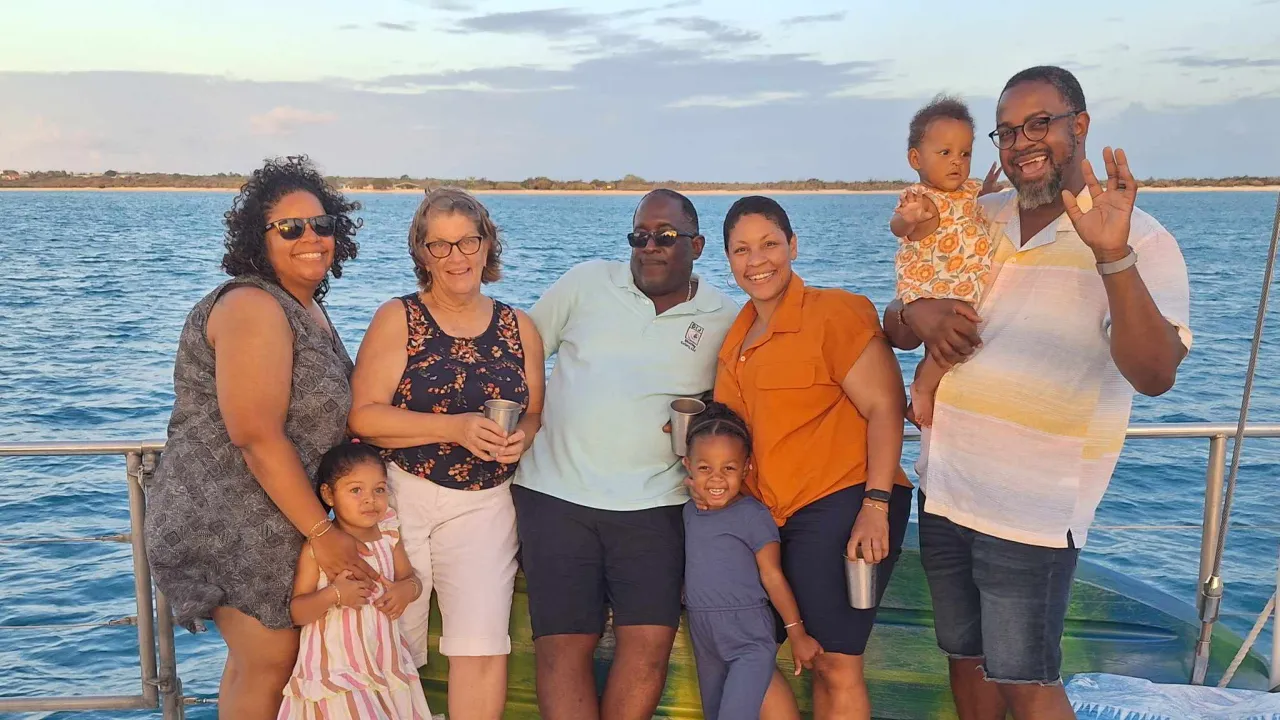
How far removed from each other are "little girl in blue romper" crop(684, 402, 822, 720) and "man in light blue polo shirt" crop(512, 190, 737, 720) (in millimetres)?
163

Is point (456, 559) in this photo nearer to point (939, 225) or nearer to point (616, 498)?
point (616, 498)

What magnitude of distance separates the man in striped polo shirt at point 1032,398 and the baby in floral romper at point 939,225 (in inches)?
2.3

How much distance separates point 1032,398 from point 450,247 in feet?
6.08

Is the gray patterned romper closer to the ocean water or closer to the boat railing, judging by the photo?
the boat railing

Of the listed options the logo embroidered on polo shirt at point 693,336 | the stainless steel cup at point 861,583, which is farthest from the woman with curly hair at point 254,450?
the stainless steel cup at point 861,583

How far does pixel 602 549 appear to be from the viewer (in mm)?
3363

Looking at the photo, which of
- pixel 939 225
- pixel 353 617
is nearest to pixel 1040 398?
pixel 939 225

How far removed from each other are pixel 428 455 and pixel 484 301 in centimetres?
58

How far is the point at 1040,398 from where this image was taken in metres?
2.70

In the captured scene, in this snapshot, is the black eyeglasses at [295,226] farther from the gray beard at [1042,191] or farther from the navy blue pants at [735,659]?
the gray beard at [1042,191]

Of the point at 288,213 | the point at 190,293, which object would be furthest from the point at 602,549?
the point at 190,293

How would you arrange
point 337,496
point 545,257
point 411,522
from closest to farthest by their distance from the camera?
1. point 337,496
2. point 411,522
3. point 545,257

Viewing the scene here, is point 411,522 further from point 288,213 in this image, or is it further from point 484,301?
point 288,213

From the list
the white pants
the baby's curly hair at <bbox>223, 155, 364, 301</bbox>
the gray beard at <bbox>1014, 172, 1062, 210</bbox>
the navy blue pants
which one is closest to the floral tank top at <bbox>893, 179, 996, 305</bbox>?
the gray beard at <bbox>1014, 172, 1062, 210</bbox>
